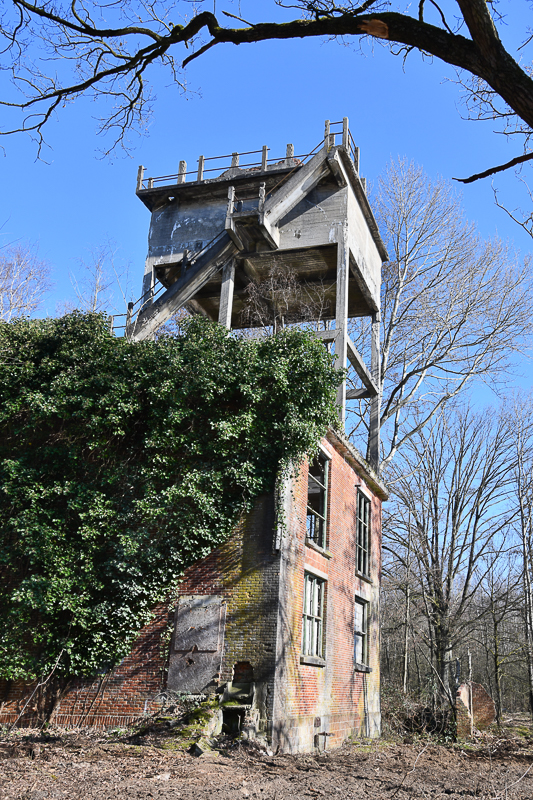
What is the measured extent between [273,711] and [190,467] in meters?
4.73

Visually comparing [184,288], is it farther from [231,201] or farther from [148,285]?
[231,201]

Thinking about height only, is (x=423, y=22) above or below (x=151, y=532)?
above

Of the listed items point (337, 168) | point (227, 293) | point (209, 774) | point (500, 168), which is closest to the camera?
point (500, 168)

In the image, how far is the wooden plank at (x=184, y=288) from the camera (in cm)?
1744

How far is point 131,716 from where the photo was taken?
11.9m

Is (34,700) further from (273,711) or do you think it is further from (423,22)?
(423,22)

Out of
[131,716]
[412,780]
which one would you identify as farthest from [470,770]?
[131,716]

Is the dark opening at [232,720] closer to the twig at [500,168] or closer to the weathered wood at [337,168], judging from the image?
the twig at [500,168]

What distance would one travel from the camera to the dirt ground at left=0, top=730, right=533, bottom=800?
762 cm

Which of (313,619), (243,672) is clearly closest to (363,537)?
(313,619)

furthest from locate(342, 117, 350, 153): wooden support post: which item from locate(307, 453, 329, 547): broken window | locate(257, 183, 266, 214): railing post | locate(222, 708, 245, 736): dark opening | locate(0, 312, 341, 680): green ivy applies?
locate(222, 708, 245, 736): dark opening

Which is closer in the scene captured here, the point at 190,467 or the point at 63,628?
the point at 63,628

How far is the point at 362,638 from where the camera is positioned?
18.6 meters

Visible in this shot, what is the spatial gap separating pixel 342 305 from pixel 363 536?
6.84 metres
